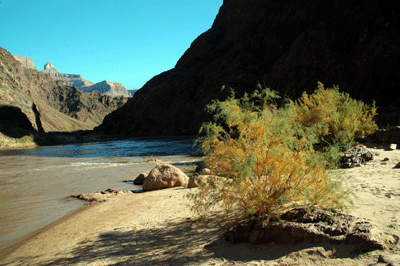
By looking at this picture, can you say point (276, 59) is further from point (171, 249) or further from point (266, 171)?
point (171, 249)

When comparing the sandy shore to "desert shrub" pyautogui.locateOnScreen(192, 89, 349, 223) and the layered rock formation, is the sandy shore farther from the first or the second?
the layered rock formation

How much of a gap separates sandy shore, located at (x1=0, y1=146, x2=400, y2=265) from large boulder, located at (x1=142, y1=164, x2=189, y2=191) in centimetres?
244

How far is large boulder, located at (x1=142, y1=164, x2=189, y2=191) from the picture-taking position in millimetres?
10141

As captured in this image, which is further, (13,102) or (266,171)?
(13,102)

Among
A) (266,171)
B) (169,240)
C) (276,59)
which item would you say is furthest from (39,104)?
(266,171)

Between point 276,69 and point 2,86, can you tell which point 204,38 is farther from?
point 2,86

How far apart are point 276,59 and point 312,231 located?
64078mm

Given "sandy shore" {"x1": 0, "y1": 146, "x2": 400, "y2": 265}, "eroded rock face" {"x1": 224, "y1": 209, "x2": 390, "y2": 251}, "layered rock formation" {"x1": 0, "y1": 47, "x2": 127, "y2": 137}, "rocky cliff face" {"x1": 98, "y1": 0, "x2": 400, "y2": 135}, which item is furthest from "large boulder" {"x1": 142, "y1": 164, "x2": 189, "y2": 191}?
"layered rock formation" {"x1": 0, "y1": 47, "x2": 127, "y2": 137}

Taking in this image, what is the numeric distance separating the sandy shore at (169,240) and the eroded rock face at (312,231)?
0.33 feet

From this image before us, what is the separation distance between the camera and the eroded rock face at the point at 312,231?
3.69 metres

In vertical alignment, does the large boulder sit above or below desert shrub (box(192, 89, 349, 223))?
below

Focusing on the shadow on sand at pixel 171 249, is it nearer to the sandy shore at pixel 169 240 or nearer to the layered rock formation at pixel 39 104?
the sandy shore at pixel 169 240

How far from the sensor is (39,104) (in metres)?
111

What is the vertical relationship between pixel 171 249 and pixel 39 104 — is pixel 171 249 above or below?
Answer: below
